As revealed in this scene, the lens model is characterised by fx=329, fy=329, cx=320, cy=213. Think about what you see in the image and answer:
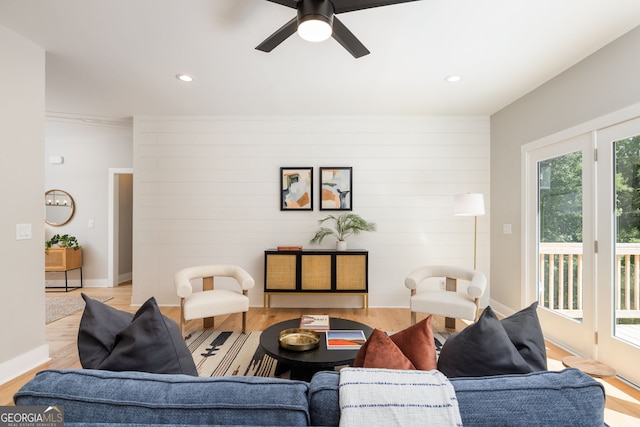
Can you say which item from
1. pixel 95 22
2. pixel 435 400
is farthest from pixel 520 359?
pixel 95 22

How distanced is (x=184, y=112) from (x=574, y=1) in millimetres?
4120

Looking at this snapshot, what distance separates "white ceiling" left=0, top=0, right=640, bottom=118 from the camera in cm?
224

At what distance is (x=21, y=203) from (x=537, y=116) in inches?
192

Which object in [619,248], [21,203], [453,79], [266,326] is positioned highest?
[453,79]

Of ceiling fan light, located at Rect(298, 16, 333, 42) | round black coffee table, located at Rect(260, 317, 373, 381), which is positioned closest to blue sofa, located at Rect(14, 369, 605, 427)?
round black coffee table, located at Rect(260, 317, 373, 381)

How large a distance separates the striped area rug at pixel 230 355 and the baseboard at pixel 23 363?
3.74 ft

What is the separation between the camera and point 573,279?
3.07m

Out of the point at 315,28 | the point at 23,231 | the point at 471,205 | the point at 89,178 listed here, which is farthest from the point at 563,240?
the point at 89,178

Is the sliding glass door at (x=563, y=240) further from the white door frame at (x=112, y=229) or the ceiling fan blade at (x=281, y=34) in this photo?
the white door frame at (x=112, y=229)

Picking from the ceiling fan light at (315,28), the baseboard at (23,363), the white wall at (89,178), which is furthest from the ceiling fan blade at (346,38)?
the white wall at (89,178)

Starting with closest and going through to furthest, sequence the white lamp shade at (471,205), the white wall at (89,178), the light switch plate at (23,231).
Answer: the light switch plate at (23,231)
the white lamp shade at (471,205)
the white wall at (89,178)

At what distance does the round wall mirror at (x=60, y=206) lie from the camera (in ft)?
18.5

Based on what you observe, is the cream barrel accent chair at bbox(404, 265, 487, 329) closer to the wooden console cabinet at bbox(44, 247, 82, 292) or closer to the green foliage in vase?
the green foliage in vase

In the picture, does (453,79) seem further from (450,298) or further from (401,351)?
(401,351)
